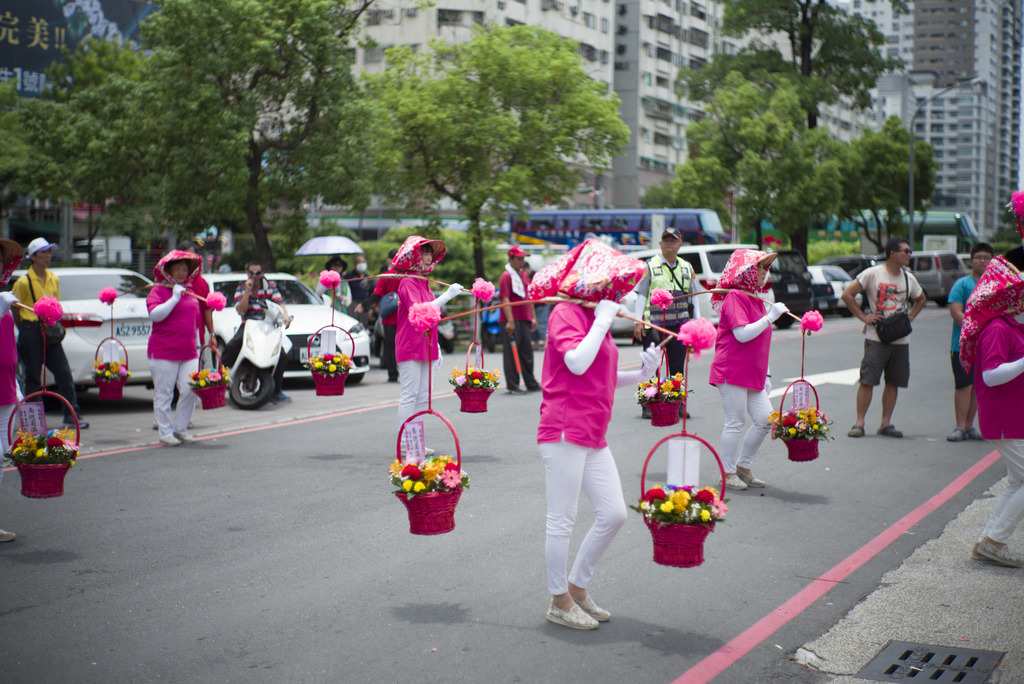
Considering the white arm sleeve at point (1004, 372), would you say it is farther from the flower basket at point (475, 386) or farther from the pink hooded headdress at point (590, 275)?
the flower basket at point (475, 386)

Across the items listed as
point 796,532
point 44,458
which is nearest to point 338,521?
point 44,458

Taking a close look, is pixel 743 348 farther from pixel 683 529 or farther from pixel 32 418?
pixel 32 418

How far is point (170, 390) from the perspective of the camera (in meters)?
9.30

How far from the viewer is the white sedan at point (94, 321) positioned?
11.2 meters

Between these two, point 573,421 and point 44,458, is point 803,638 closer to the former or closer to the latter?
point 573,421

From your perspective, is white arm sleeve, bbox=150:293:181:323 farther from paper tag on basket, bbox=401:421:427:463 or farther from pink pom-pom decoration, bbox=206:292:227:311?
paper tag on basket, bbox=401:421:427:463

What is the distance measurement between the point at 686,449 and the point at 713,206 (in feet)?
120

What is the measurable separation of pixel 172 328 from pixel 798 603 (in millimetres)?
6311

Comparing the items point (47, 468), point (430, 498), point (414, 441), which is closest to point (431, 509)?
point (430, 498)

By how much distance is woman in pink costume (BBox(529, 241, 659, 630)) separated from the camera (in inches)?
173

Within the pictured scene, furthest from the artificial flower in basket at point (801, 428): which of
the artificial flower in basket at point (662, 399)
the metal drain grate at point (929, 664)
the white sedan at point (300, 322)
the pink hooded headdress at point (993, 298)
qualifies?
the white sedan at point (300, 322)

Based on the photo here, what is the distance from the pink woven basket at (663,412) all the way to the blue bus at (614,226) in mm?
32471

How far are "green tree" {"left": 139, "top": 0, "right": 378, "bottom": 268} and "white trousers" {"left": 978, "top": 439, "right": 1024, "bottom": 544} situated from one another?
14.6 metres

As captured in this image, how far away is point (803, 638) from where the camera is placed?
4.62 meters
